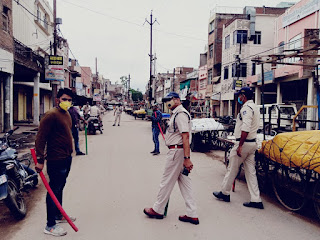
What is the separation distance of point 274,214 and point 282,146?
1.12m

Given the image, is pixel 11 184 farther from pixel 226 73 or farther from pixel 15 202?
pixel 226 73

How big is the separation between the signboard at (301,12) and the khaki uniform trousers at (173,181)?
1797 centimetres

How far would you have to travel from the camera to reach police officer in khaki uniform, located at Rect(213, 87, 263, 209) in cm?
504

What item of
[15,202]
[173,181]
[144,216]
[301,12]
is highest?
[301,12]

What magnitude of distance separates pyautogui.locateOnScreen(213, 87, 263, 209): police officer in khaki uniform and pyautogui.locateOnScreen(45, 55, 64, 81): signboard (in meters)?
16.5

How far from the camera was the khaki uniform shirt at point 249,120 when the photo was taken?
5.00 meters

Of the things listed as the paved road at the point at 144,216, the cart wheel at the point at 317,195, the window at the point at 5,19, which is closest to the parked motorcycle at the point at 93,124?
the window at the point at 5,19

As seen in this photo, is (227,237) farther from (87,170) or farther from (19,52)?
(19,52)

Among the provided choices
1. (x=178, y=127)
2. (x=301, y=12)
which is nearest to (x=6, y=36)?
(x=178, y=127)

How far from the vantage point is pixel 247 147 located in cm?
512

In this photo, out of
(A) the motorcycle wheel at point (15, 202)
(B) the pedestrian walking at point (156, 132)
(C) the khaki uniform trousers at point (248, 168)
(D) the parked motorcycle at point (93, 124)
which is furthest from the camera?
(D) the parked motorcycle at point (93, 124)

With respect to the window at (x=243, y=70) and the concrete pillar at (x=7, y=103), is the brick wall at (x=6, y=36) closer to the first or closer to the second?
the concrete pillar at (x=7, y=103)

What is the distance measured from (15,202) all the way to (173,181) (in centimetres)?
234

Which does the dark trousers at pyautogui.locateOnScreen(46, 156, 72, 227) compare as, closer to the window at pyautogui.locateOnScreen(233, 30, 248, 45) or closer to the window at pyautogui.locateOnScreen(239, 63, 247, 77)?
the window at pyautogui.locateOnScreen(239, 63, 247, 77)
